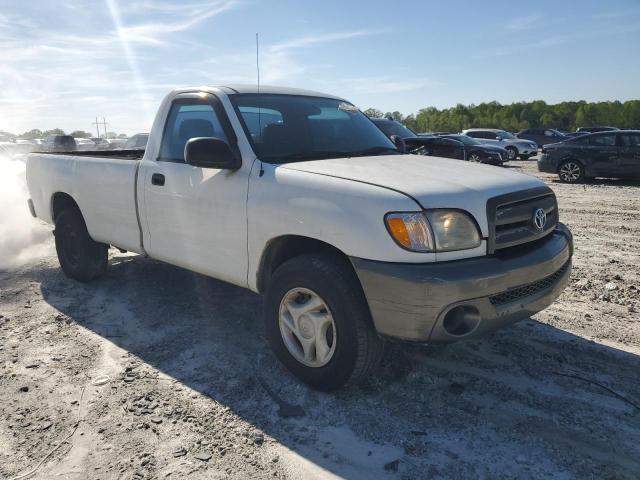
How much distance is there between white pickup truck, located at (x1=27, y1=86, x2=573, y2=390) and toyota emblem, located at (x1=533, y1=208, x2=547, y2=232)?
0.06 ft

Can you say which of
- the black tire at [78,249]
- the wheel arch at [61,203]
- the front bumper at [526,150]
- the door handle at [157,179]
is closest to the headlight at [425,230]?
the door handle at [157,179]

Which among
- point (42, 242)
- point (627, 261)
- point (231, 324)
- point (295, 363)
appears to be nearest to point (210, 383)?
point (295, 363)

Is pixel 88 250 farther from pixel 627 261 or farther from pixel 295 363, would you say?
pixel 627 261

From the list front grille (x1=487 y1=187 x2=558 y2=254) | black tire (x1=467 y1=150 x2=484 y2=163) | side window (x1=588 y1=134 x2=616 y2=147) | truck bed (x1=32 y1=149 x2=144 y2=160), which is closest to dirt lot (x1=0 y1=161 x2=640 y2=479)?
front grille (x1=487 y1=187 x2=558 y2=254)

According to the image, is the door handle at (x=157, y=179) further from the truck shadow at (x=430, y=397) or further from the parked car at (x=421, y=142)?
the parked car at (x=421, y=142)

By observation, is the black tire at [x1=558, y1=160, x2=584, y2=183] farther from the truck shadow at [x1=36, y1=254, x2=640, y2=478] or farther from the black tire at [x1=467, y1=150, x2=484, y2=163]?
the truck shadow at [x1=36, y1=254, x2=640, y2=478]

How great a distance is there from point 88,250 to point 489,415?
13.8ft

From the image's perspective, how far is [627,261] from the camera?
5.93m

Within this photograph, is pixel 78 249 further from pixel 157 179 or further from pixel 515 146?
pixel 515 146

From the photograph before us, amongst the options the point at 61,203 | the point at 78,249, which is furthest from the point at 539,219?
the point at 61,203

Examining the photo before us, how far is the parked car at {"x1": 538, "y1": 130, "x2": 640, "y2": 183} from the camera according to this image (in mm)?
13117

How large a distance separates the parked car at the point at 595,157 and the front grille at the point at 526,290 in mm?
11960

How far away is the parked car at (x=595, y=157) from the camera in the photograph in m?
13.1

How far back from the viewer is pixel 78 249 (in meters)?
5.30
